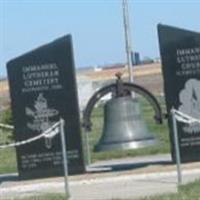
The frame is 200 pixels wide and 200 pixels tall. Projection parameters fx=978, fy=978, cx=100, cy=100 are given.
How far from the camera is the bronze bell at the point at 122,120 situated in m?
17.5

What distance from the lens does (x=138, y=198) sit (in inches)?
529

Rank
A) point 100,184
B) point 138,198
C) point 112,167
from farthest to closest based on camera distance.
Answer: point 112,167
point 100,184
point 138,198

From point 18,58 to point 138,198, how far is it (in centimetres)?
492

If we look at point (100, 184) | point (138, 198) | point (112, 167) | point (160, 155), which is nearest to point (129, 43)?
point (160, 155)

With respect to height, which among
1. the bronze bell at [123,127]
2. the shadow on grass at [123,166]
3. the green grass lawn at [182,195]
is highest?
the bronze bell at [123,127]

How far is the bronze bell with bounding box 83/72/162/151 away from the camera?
17.5m

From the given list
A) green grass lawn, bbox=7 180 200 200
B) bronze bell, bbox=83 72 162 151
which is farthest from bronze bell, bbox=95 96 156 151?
green grass lawn, bbox=7 180 200 200

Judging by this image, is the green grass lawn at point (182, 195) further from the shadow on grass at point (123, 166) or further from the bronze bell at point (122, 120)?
the shadow on grass at point (123, 166)

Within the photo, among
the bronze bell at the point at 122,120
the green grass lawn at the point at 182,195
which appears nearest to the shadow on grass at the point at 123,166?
the bronze bell at the point at 122,120

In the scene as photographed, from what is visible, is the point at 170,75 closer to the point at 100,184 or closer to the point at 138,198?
the point at 100,184

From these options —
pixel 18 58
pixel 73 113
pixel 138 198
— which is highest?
pixel 18 58

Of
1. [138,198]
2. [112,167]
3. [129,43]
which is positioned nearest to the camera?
[138,198]

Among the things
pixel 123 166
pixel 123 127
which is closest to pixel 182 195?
pixel 123 127

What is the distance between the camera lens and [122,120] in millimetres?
17578
